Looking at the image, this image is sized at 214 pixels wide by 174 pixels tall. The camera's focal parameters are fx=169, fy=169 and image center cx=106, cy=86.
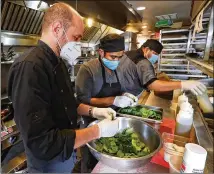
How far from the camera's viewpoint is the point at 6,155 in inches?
84.6

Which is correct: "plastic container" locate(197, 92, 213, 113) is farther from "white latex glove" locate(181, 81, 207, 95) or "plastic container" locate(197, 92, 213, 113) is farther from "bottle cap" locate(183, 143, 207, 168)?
"bottle cap" locate(183, 143, 207, 168)

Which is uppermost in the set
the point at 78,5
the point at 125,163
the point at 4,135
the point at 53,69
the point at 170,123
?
the point at 78,5

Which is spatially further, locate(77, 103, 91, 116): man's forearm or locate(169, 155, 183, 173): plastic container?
locate(77, 103, 91, 116): man's forearm

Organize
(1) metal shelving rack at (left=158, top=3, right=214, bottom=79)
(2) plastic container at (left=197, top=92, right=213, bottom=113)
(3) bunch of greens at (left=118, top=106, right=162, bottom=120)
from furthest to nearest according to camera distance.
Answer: (1) metal shelving rack at (left=158, top=3, right=214, bottom=79) → (2) plastic container at (left=197, top=92, right=213, bottom=113) → (3) bunch of greens at (left=118, top=106, right=162, bottom=120)

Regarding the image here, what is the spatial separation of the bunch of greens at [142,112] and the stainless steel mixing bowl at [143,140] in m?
0.34

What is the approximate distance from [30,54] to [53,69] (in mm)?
146

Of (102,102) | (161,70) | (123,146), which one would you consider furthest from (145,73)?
(161,70)

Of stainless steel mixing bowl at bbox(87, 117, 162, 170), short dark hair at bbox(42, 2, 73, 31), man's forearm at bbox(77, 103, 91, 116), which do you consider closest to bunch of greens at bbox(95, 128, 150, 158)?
stainless steel mixing bowl at bbox(87, 117, 162, 170)

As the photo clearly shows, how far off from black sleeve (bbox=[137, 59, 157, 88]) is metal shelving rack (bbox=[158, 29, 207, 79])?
2.01 meters

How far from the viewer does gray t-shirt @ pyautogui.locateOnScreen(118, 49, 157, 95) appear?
6.91 ft

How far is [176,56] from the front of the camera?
3986mm

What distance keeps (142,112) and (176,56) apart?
109 inches

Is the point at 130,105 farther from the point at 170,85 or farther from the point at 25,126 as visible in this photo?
the point at 25,126

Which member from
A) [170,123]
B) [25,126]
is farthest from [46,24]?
[170,123]
